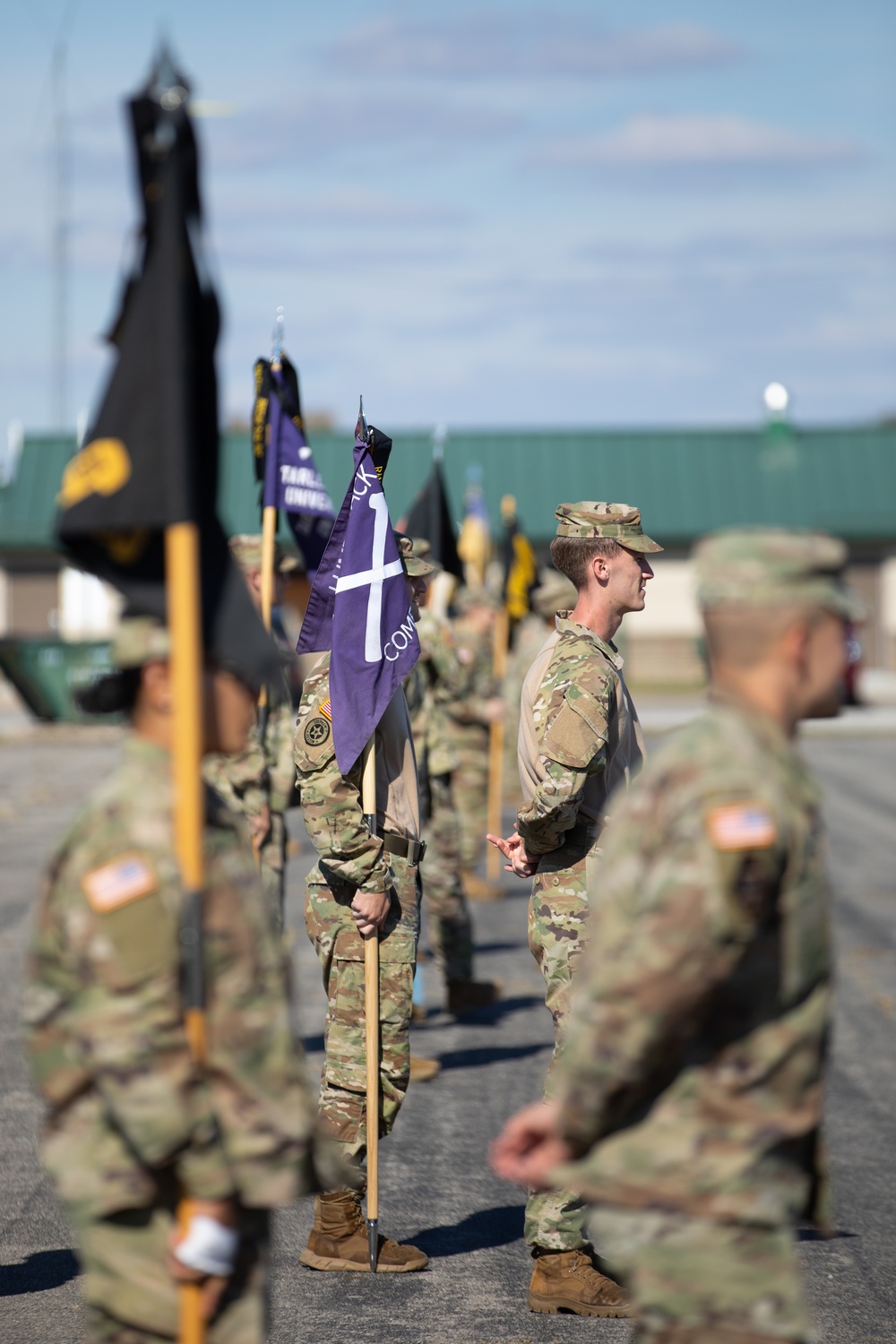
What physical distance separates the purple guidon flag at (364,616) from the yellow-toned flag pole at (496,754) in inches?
355

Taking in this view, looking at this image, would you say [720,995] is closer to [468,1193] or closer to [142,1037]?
[142,1037]

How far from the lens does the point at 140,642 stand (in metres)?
3.20

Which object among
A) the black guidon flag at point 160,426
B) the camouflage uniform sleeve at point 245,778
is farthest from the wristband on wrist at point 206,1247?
the camouflage uniform sleeve at point 245,778

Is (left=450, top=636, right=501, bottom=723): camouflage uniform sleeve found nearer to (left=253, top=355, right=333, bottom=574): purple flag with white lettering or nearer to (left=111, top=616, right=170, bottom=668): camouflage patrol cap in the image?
(left=253, top=355, right=333, bottom=574): purple flag with white lettering

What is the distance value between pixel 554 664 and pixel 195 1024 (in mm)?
2614

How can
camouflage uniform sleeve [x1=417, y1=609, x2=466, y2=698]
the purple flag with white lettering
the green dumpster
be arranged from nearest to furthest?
the purple flag with white lettering → camouflage uniform sleeve [x1=417, y1=609, x2=466, y2=698] → the green dumpster

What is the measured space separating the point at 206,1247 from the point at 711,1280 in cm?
94

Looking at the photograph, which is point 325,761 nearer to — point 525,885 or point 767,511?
point 525,885

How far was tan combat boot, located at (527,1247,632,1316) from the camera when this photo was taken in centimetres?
523

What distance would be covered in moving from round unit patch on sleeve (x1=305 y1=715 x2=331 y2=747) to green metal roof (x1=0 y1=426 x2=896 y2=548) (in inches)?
1459

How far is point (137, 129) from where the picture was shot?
3.16 metres

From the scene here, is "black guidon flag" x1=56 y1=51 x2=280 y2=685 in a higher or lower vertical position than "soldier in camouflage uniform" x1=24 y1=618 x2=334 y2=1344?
higher

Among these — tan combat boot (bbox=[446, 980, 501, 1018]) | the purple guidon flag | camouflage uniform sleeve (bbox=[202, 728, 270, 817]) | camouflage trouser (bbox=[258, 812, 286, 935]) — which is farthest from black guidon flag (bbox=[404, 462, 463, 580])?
the purple guidon flag

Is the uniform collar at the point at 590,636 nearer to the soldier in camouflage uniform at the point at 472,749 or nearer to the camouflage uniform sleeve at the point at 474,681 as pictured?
the camouflage uniform sleeve at the point at 474,681
